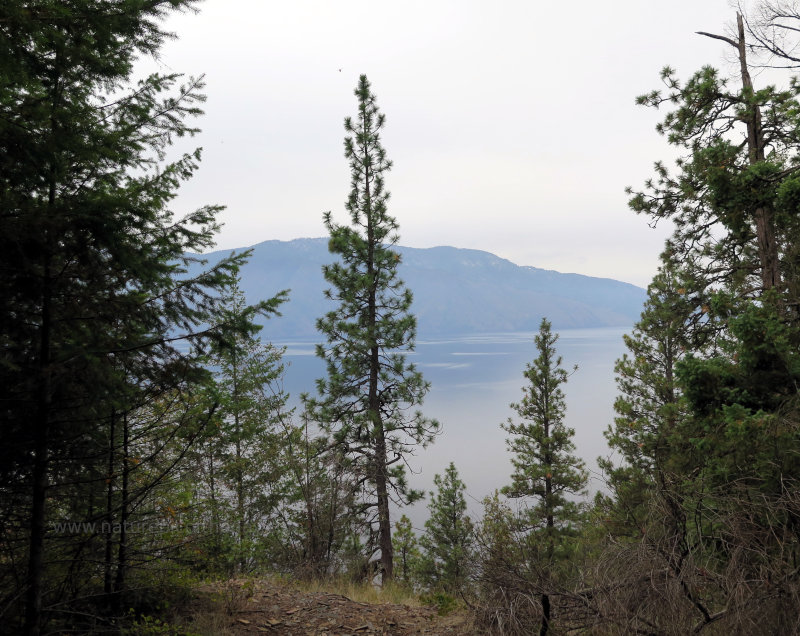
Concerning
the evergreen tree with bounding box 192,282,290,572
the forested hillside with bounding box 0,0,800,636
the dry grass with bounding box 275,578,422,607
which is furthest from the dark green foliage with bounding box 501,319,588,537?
the forested hillside with bounding box 0,0,800,636

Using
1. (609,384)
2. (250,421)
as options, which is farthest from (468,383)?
(250,421)

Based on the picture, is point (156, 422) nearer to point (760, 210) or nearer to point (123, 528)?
point (123, 528)

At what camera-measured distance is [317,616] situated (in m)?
6.76

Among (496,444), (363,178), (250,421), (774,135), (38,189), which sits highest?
(363,178)

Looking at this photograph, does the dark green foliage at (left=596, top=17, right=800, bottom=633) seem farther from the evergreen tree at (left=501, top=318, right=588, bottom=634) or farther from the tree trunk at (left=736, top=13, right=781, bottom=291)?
the evergreen tree at (left=501, top=318, right=588, bottom=634)

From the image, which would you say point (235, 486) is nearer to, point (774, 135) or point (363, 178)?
point (363, 178)

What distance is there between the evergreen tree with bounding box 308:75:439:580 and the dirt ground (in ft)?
27.9

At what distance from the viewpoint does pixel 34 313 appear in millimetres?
3600

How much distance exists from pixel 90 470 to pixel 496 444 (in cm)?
7212

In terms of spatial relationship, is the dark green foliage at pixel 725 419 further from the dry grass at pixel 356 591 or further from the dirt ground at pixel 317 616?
the dry grass at pixel 356 591

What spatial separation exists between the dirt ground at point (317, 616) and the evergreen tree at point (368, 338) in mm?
8505

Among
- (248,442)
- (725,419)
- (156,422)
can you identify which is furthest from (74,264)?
(248,442)

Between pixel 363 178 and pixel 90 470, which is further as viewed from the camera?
pixel 363 178

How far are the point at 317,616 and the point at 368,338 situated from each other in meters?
9.95
